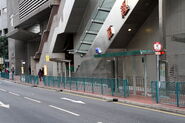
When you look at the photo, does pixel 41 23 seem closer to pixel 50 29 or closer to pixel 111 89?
pixel 50 29

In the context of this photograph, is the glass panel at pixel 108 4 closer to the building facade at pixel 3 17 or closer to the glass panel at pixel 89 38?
the glass panel at pixel 89 38

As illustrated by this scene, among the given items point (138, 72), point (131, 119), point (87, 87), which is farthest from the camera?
point (138, 72)

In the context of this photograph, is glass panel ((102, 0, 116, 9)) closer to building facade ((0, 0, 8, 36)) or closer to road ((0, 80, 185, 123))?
road ((0, 80, 185, 123))

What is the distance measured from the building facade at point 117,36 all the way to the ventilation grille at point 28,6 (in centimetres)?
18

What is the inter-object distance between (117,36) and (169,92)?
33.6 ft

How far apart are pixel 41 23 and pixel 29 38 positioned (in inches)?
259

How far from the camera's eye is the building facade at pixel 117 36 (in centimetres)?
1731

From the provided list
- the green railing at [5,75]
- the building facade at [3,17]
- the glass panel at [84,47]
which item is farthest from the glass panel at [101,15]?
the building facade at [3,17]

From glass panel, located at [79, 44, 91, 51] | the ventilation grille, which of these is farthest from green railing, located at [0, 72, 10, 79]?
glass panel, located at [79, 44, 91, 51]

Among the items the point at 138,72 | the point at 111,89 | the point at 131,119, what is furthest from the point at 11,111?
Result: the point at 138,72

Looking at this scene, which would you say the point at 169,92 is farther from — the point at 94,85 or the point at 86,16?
the point at 86,16

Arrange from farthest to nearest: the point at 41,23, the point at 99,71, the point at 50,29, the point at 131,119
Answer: the point at 41,23 < the point at 50,29 < the point at 99,71 < the point at 131,119

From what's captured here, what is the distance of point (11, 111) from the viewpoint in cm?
1248

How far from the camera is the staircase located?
967 inches
